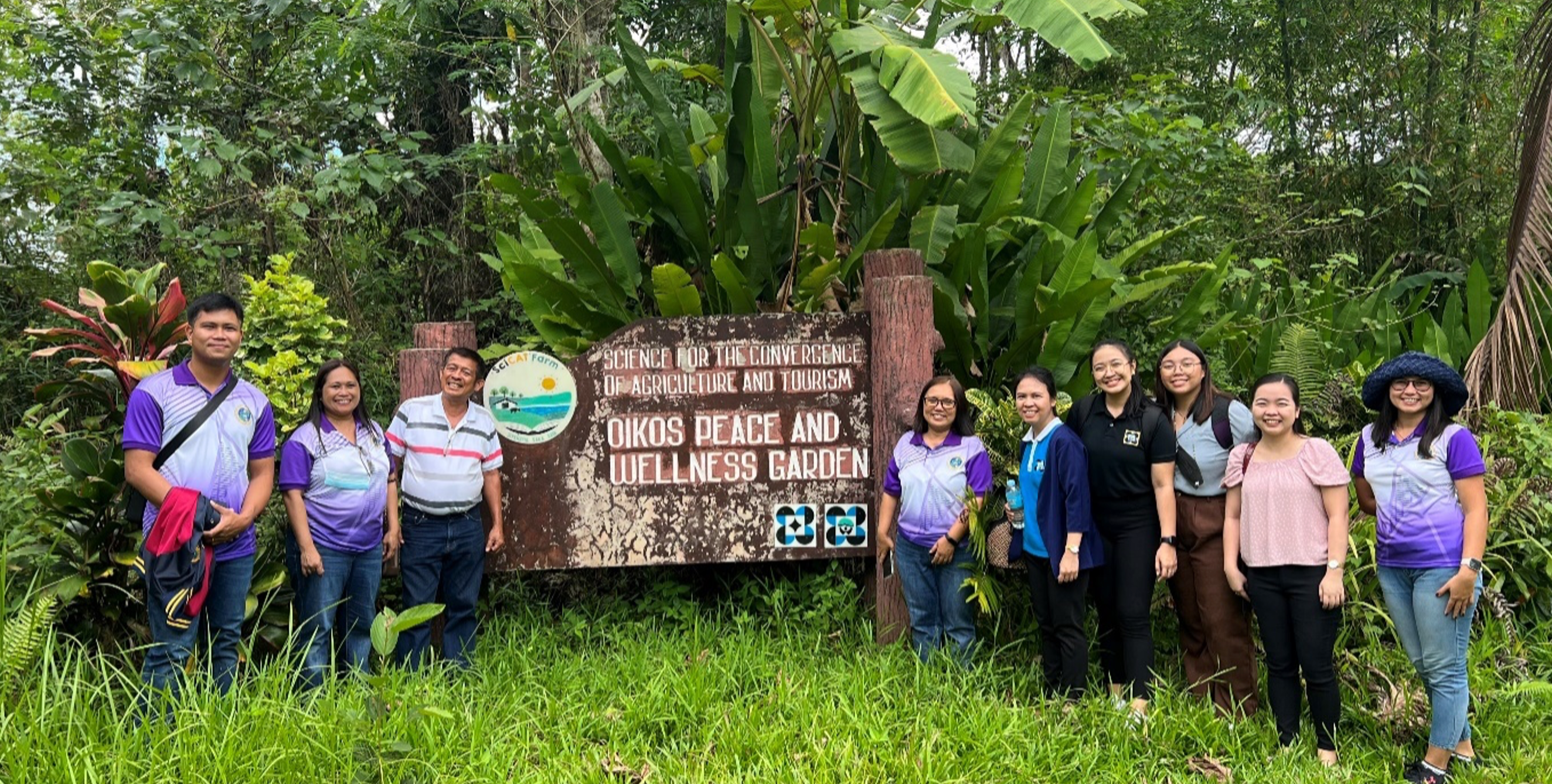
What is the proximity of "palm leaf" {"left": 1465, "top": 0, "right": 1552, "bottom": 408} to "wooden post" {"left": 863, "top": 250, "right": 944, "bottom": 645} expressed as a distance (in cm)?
287

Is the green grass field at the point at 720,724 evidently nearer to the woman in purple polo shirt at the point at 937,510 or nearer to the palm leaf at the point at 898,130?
the woman in purple polo shirt at the point at 937,510

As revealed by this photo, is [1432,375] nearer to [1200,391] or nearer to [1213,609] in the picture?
A: [1200,391]

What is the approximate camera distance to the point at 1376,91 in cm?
938

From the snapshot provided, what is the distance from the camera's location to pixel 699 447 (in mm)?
4730

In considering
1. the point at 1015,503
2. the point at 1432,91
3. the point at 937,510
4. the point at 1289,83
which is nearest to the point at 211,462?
the point at 937,510

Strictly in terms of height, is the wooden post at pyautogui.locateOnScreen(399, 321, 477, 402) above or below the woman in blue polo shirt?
above

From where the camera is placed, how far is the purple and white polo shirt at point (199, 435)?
340cm

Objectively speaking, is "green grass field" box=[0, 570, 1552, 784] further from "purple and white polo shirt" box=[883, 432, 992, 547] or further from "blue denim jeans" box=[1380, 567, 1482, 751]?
"purple and white polo shirt" box=[883, 432, 992, 547]

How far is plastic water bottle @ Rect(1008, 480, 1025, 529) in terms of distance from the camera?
4.07m

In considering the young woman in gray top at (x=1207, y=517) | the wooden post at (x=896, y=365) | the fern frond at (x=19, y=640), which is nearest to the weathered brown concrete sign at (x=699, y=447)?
the wooden post at (x=896, y=365)

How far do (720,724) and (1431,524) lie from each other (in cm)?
242

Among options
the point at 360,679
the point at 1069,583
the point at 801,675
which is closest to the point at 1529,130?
the point at 1069,583

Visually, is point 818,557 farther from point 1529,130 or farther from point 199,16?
point 199,16

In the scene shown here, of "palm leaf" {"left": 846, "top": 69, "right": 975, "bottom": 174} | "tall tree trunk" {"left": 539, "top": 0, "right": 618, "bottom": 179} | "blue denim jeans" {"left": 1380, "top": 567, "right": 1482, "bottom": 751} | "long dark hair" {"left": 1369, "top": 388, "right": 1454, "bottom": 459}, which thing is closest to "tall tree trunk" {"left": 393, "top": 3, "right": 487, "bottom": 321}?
"tall tree trunk" {"left": 539, "top": 0, "right": 618, "bottom": 179}
